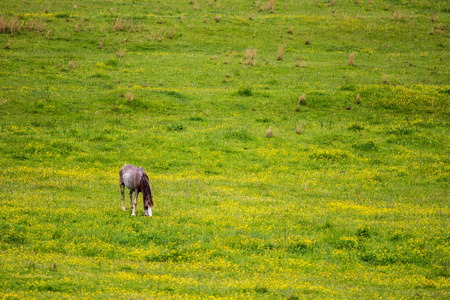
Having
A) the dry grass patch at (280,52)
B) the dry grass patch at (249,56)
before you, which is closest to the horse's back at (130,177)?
the dry grass patch at (249,56)

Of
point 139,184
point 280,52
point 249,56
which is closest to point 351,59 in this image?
point 280,52

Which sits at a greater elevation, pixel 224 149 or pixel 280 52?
pixel 280 52

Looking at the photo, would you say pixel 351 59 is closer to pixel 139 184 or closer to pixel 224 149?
pixel 224 149

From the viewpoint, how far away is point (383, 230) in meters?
15.0

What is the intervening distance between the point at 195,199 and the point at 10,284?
8.79m

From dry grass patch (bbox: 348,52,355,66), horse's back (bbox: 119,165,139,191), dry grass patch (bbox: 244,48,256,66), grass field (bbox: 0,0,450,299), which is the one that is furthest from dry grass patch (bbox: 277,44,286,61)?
horse's back (bbox: 119,165,139,191)

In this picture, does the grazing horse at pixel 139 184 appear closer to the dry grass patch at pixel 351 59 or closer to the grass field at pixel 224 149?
the grass field at pixel 224 149

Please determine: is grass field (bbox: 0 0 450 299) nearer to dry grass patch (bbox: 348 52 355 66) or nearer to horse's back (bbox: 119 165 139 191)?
dry grass patch (bbox: 348 52 355 66)

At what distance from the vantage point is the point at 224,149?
2378 cm

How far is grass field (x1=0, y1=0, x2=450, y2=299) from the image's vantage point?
39.0 feet

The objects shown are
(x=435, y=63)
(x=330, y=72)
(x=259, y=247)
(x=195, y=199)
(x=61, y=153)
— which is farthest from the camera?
(x=435, y=63)

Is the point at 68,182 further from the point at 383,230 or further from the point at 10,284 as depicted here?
the point at 383,230

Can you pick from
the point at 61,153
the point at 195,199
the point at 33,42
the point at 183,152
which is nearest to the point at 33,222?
the point at 195,199

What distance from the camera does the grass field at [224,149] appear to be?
11.9 metres
